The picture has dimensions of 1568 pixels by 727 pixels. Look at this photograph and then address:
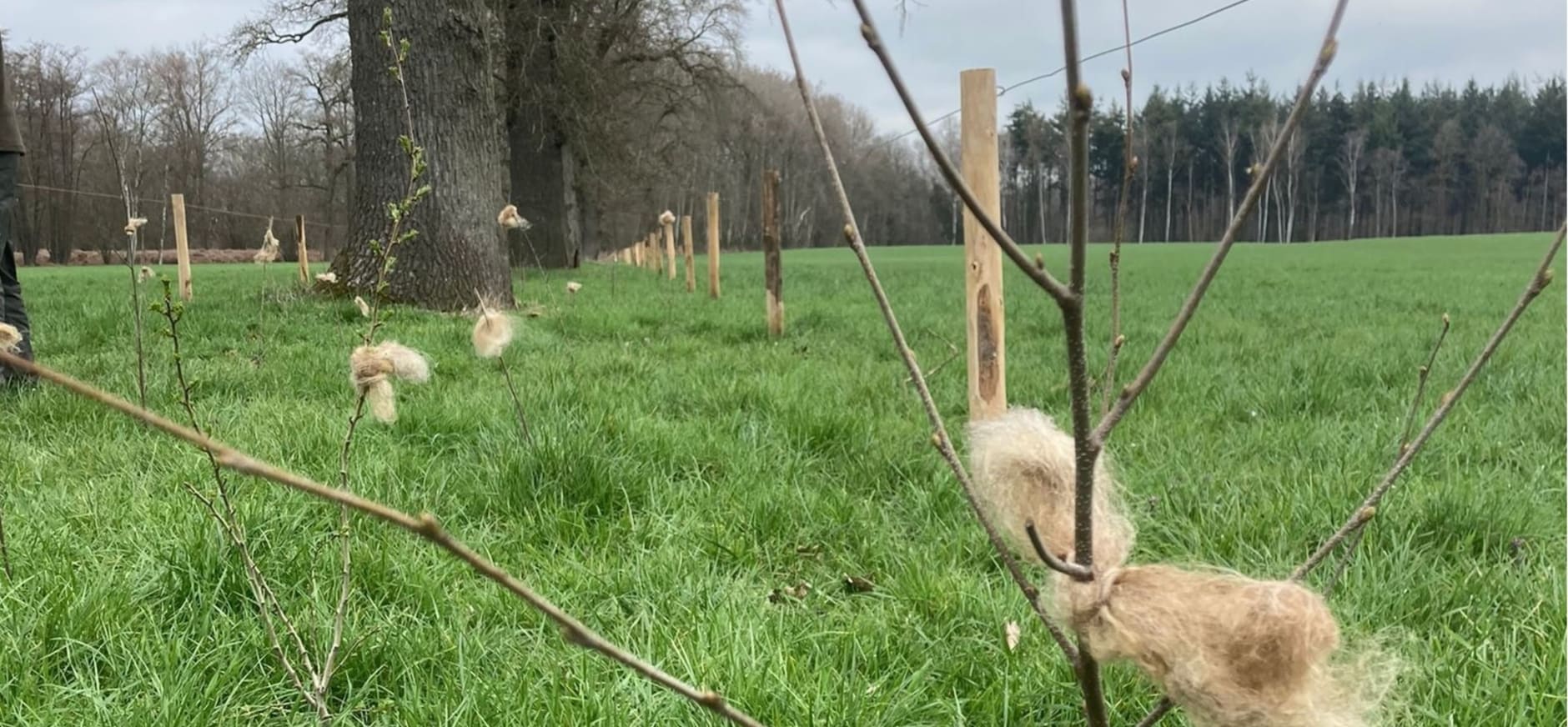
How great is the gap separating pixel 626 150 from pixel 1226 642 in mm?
20506

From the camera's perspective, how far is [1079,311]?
22.3 inches

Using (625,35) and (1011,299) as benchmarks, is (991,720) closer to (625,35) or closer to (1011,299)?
(1011,299)

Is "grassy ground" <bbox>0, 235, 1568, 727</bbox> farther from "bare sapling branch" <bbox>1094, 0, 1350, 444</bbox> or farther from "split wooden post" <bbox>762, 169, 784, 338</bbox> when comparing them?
"split wooden post" <bbox>762, 169, 784, 338</bbox>

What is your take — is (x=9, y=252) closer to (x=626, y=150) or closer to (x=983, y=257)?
(x=983, y=257)

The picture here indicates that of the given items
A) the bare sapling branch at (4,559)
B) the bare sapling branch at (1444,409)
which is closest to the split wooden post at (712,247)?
the bare sapling branch at (4,559)

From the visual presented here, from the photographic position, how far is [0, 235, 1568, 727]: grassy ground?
157 centimetres

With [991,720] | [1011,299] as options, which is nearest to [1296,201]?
[1011,299]

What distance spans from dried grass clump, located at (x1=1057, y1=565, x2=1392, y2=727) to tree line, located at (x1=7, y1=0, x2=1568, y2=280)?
261 millimetres

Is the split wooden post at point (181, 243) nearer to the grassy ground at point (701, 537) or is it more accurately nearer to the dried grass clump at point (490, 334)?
the grassy ground at point (701, 537)

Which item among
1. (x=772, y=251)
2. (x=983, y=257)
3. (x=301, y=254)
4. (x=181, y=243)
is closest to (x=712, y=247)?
(x=772, y=251)

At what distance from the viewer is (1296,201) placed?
6166cm

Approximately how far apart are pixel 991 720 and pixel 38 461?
2.71 metres

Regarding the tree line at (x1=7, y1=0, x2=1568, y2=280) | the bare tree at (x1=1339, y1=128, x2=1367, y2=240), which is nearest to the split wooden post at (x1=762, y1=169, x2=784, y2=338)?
the tree line at (x1=7, y1=0, x2=1568, y2=280)

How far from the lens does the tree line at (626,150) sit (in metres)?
6.69
